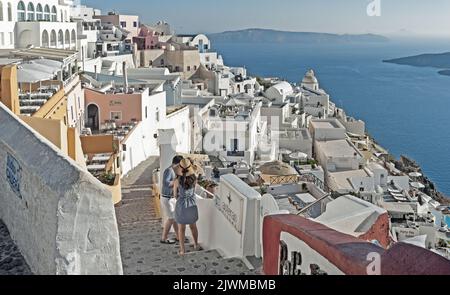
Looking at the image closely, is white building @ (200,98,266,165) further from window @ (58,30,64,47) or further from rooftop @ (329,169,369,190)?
window @ (58,30,64,47)

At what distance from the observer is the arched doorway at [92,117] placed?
16562 mm

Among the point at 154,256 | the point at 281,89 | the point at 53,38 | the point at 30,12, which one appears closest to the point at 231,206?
the point at 154,256

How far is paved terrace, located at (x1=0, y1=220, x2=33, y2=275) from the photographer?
13.3 ft

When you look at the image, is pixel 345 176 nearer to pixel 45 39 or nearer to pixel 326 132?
pixel 326 132

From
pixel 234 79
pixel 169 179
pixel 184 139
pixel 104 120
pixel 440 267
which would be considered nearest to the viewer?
pixel 440 267

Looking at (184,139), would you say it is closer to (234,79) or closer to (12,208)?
(12,208)

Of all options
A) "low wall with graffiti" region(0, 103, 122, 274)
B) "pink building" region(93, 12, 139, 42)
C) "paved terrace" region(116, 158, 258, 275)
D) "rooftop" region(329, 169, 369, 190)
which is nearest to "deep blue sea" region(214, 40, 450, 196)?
"rooftop" region(329, 169, 369, 190)

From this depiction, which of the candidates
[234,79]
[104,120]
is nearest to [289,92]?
[234,79]

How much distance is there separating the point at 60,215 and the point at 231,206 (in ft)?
9.47

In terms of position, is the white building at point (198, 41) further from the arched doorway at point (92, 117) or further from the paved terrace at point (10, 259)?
the paved terrace at point (10, 259)

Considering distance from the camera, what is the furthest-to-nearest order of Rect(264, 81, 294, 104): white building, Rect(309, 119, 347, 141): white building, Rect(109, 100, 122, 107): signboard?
Rect(264, 81, 294, 104): white building < Rect(309, 119, 347, 141): white building < Rect(109, 100, 122, 107): signboard

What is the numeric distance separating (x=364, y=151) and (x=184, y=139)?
12517mm

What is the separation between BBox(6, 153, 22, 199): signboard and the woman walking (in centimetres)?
178

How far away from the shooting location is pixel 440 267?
2.76 meters
